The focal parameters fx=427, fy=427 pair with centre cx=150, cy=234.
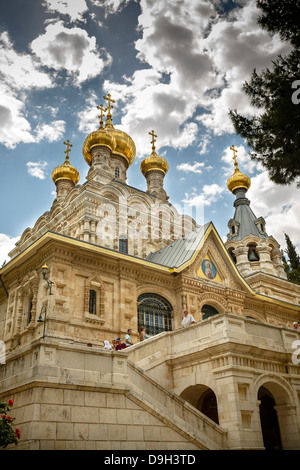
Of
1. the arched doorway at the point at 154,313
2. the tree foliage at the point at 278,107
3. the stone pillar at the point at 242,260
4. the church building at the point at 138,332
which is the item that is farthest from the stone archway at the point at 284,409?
the stone pillar at the point at 242,260

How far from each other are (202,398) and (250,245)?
79.1 feet

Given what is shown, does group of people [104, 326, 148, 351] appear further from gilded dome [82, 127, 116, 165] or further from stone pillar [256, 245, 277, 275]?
gilded dome [82, 127, 116, 165]

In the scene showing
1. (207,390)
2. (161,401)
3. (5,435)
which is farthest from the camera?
(207,390)

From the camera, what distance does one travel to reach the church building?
9359mm

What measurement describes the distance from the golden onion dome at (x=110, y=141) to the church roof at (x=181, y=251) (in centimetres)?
1319

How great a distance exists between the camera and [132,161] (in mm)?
38219

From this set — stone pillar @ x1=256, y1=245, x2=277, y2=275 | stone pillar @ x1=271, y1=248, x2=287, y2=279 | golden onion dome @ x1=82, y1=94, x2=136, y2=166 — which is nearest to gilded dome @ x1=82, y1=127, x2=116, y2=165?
golden onion dome @ x1=82, y1=94, x2=136, y2=166

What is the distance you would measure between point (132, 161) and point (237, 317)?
27.2m

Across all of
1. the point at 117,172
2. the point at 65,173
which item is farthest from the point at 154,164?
the point at 65,173

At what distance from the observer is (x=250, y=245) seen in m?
37.0

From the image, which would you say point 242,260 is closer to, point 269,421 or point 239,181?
point 239,181

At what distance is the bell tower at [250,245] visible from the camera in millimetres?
35250
